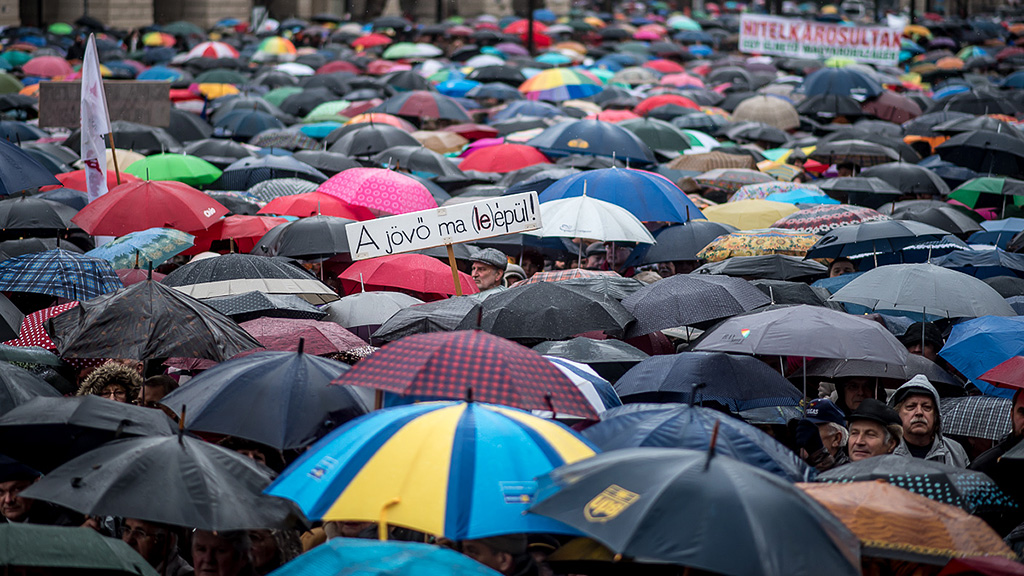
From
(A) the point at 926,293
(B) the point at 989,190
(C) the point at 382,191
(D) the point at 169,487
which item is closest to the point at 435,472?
(D) the point at 169,487

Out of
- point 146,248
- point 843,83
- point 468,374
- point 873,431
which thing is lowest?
point 873,431

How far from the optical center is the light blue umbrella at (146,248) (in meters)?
9.77

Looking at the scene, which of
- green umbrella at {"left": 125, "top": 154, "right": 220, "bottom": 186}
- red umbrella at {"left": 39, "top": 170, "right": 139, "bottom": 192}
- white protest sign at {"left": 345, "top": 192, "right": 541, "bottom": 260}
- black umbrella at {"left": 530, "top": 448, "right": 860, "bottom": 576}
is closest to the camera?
black umbrella at {"left": 530, "top": 448, "right": 860, "bottom": 576}

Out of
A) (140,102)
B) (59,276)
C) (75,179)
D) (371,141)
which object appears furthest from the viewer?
(371,141)

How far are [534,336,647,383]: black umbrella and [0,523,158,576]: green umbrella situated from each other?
10.5ft

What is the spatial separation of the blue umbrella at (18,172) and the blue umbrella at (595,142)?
620 centimetres

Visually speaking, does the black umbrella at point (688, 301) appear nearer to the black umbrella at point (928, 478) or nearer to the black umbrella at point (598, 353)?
the black umbrella at point (598, 353)

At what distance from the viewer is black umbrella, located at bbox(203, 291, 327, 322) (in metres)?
8.12

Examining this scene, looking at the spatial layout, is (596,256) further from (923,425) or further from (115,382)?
(115,382)

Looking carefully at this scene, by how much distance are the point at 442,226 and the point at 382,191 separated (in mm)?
3634

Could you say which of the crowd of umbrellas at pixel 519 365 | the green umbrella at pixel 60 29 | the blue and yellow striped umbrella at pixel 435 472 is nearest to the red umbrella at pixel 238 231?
the crowd of umbrellas at pixel 519 365

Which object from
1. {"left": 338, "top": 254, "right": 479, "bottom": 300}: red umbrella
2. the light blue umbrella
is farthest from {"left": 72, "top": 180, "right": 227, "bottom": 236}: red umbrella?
{"left": 338, "top": 254, "right": 479, "bottom": 300}: red umbrella

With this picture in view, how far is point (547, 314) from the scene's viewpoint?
7652 millimetres

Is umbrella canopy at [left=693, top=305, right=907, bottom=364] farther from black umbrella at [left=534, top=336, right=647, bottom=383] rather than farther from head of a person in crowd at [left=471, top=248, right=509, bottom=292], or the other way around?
head of a person in crowd at [left=471, top=248, right=509, bottom=292]
